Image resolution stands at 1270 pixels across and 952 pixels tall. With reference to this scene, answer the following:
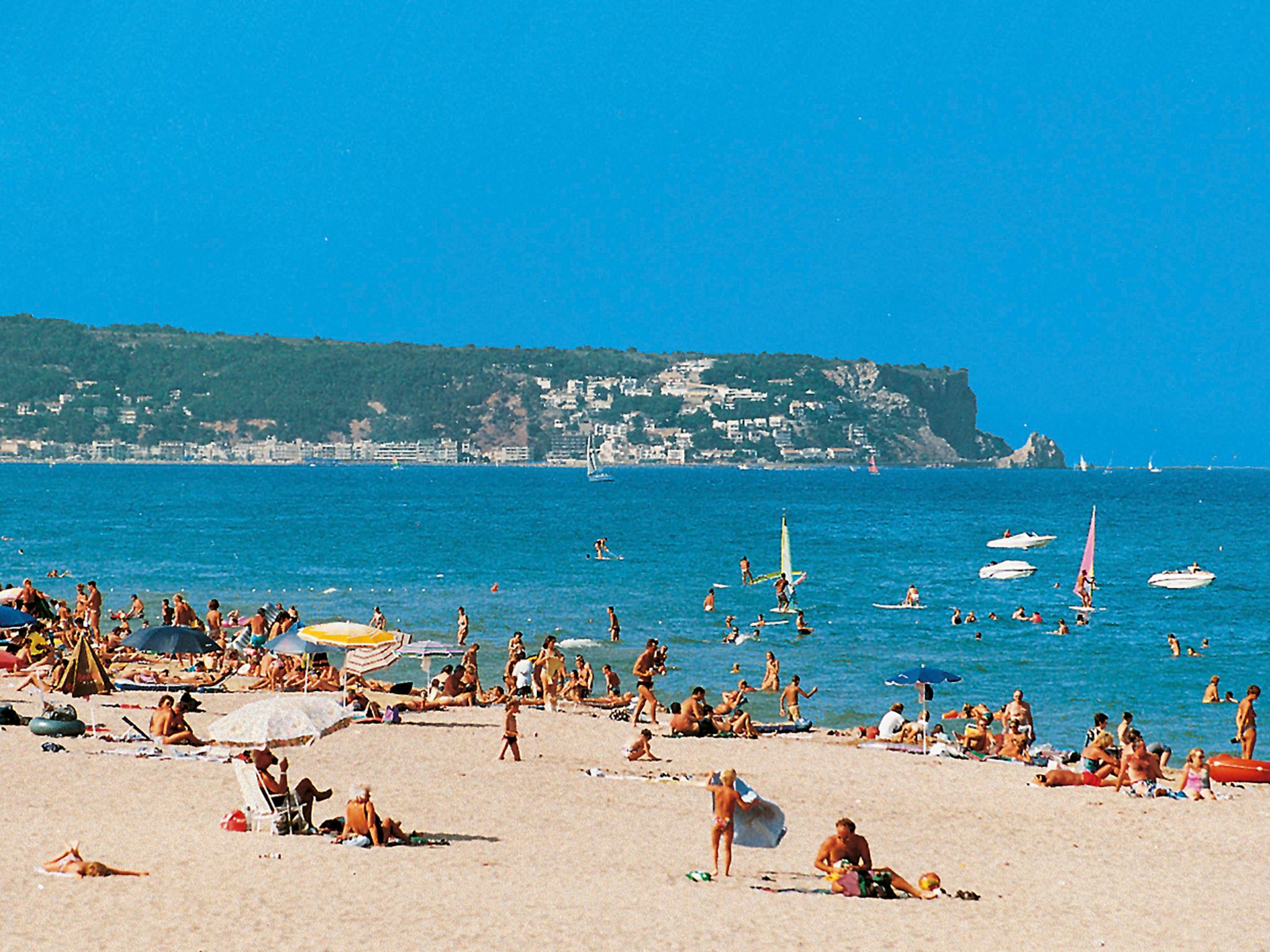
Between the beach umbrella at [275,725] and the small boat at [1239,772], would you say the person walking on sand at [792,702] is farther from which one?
the beach umbrella at [275,725]

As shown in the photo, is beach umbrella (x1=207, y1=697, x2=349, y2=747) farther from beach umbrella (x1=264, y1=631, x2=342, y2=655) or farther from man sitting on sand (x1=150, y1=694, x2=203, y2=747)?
beach umbrella (x1=264, y1=631, x2=342, y2=655)

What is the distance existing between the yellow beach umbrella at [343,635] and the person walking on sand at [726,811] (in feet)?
36.2

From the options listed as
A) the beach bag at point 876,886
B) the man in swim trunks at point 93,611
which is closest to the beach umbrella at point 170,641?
the man in swim trunks at point 93,611

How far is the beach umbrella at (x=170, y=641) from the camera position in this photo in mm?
23281

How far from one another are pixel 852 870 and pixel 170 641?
14.4 m

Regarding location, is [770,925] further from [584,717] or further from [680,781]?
[584,717]

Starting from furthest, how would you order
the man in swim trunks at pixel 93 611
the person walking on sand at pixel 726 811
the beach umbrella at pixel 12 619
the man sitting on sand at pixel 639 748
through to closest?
the man in swim trunks at pixel 93 611 < the beach umbrella at pixel 12 619 < the man sitting on sand at pixel 639 748 < the person walking on sand at pixel 726 811

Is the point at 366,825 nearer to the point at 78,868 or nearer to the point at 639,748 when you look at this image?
the point at 78,868

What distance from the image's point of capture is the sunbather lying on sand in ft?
41.7

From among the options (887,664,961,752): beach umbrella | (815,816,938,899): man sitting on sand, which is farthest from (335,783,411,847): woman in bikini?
(887,664,961,752): beach umbrella

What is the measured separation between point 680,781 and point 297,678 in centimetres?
1011

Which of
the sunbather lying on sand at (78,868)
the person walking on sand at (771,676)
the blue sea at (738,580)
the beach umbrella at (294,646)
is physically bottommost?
the blue sea at (738,580)

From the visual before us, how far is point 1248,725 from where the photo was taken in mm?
21578

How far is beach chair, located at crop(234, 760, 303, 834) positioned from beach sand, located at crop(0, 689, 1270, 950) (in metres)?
0.19
